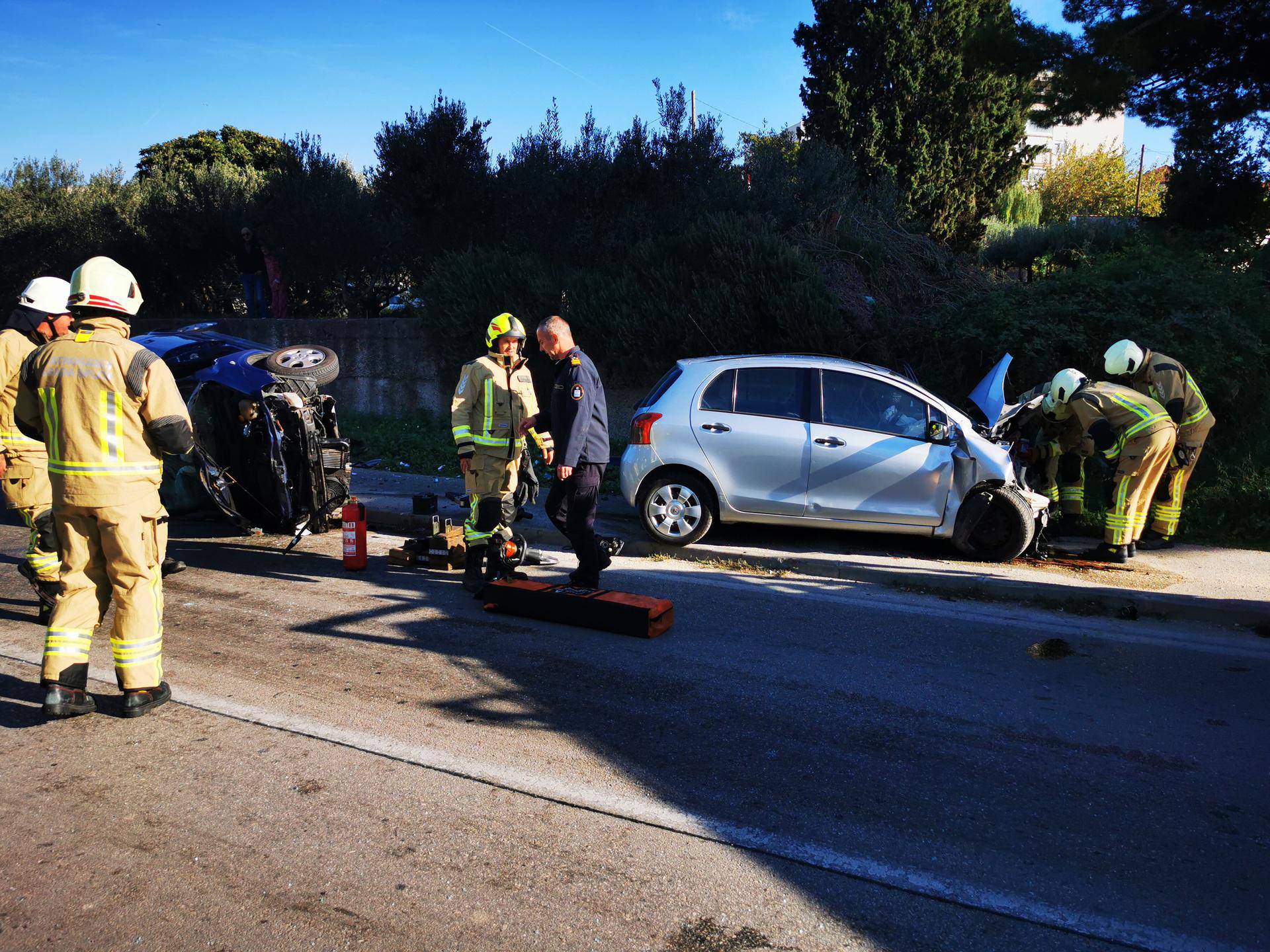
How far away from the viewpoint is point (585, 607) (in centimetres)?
608

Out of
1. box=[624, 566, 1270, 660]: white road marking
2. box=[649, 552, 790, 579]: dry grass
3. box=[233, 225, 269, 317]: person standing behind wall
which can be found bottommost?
box=[624, 566, 1270, 660]: white road marking

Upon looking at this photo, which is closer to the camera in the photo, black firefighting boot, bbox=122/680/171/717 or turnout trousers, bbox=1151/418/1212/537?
black firefighting boot, bbox=122/680/171/717

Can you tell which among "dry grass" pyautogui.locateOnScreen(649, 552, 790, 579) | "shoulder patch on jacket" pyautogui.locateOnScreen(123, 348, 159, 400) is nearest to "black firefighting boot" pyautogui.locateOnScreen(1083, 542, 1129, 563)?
"dry grass" pyautogui.locateOnScreen(649, 552, 790, 579)

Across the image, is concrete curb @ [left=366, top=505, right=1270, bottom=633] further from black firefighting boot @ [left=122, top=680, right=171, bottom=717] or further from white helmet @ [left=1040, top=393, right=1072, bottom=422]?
black firefighting boot @ [left=122, top=680, right=171, bottom=717]

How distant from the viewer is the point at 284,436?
25.3 feet

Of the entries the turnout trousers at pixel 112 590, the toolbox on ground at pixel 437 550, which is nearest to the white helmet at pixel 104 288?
the turnout trousers at pixel 112 590

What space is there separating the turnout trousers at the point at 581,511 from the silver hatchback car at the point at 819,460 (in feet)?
5.89

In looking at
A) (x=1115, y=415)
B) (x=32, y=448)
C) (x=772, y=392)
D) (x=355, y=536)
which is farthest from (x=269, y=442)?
(x=1115, y=415)

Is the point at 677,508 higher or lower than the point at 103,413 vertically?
lower

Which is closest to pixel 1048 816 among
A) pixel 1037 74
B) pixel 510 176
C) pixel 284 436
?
pixel 284 436

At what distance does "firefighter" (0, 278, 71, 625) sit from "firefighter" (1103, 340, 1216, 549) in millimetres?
8187

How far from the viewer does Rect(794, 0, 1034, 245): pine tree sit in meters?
18.0

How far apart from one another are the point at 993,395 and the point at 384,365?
392 inches

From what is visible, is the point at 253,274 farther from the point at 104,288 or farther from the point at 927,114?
the point at 104,288
